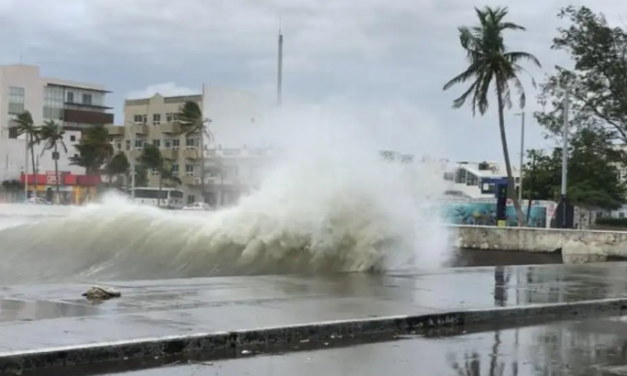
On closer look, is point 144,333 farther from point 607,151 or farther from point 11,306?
point 607,151

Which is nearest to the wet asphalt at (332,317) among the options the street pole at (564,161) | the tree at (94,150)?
the street pole at (564,161)

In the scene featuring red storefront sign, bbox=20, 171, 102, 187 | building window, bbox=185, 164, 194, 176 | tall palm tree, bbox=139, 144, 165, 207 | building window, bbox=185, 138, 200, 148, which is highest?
building window, bbox=185, 138, 200, 148

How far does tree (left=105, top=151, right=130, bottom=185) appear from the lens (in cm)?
9538

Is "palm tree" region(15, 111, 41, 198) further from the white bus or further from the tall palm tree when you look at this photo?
the white bus

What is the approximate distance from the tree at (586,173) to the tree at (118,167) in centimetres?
4313

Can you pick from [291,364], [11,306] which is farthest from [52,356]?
[11,306]

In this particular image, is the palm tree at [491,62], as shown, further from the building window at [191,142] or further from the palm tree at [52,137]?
the palm tree at [52,137]

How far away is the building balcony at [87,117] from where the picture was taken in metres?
128

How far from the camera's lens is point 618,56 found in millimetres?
41125

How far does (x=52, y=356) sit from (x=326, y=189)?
11.1 m

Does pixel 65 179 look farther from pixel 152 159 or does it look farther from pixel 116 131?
pixel 152 159

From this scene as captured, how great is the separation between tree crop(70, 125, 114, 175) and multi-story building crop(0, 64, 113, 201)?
6384mm

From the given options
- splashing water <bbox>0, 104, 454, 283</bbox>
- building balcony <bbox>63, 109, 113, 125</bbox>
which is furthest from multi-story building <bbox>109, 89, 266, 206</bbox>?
building balcony <bbox>63, 109, 113, 125</bbox>

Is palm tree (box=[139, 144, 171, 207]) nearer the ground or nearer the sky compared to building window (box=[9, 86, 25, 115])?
nearer the ground
